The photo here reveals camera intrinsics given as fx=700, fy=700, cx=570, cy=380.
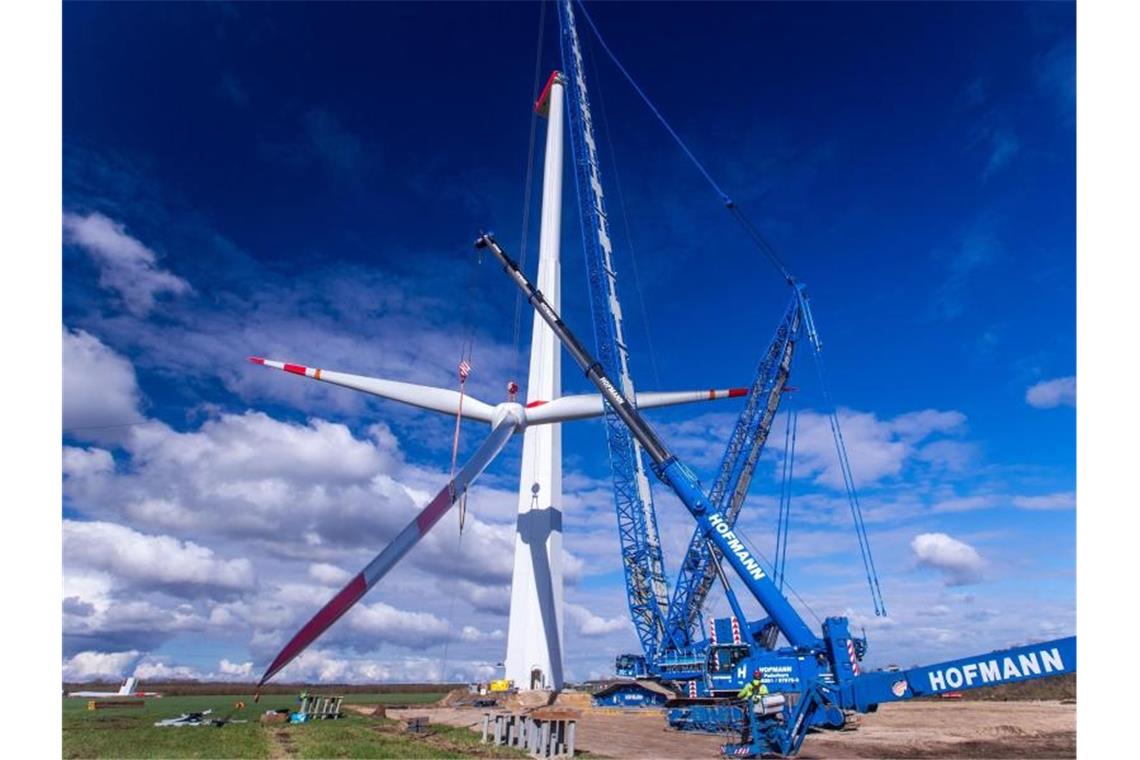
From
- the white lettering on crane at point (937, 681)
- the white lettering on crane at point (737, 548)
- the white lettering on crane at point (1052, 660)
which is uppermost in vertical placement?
the white lettering on crane at point (737, 548)

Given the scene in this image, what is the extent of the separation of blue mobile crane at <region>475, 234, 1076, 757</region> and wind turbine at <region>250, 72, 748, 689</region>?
54.4ft

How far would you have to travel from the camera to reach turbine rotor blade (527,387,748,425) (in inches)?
2024

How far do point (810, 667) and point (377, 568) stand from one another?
2326 cm

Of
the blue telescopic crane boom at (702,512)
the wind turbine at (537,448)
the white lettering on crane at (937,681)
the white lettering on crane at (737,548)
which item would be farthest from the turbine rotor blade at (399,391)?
the white lettering on crane at (937,681)

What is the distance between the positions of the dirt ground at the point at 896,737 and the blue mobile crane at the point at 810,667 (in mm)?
2138

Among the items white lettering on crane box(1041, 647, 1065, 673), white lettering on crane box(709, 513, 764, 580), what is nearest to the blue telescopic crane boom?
white lettering on crane box(709, 513, 764, 580)

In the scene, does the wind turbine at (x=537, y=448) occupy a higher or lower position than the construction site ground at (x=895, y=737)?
higher

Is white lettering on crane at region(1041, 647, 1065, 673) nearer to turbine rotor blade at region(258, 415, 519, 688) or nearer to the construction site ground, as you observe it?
the construction site ground

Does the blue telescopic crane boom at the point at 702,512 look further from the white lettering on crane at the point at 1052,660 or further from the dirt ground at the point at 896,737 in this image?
the white lettering on crane at the point at 1052,660

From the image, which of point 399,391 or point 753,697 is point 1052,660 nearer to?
point 753,697

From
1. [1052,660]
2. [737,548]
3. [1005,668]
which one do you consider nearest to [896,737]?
[737,548]

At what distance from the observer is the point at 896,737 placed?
33344mm

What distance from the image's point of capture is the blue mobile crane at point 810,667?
19203 millimetres
